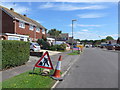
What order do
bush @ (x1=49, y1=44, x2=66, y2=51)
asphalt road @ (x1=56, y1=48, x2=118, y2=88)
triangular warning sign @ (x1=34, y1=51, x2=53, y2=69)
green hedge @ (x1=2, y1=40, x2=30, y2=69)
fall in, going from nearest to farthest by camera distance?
asphalt road @ (x1=56, y1=48, x2=118, y2=88) → triangular warning sign @ (x1=34, y1=51, x2=53, y2=69) → green hedge @ (x1=2, y1=40, x2=30, y2=69) → bush @ (x1=49, y1=44, x2=66, y2=51)

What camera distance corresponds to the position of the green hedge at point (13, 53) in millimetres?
9816

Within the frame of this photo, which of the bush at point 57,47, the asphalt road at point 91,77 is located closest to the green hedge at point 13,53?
the asphalt road at point 91,77

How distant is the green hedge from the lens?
9816 millimetres

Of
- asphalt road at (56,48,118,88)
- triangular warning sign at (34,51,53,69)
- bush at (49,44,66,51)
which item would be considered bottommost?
asphalt road at (56,48,118,88)

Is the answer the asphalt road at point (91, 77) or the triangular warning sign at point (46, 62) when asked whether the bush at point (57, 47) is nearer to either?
the asphalt road at point (91, 77)

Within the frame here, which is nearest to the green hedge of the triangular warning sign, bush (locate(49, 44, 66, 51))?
the triangular warning sign

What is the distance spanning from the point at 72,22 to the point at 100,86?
25.2 metres

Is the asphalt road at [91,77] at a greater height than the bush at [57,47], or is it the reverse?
the bush at [57,47]

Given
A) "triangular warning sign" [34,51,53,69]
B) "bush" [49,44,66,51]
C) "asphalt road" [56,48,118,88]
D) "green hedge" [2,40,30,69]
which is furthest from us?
"bush" [49,44,66,51]

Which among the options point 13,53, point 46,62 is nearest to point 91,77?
point 46,62

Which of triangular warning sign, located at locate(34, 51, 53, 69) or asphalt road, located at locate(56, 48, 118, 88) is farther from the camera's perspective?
triangular warning sign, located at locate(34, 51, 53, 69)

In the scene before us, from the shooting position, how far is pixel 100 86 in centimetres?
688

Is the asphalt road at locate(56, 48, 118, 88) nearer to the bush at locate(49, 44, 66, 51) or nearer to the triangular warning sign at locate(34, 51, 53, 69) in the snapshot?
the triangular warning sign at locate(34, 51, 53, 69)

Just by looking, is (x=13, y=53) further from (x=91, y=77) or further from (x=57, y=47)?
(x=57, y=47)
